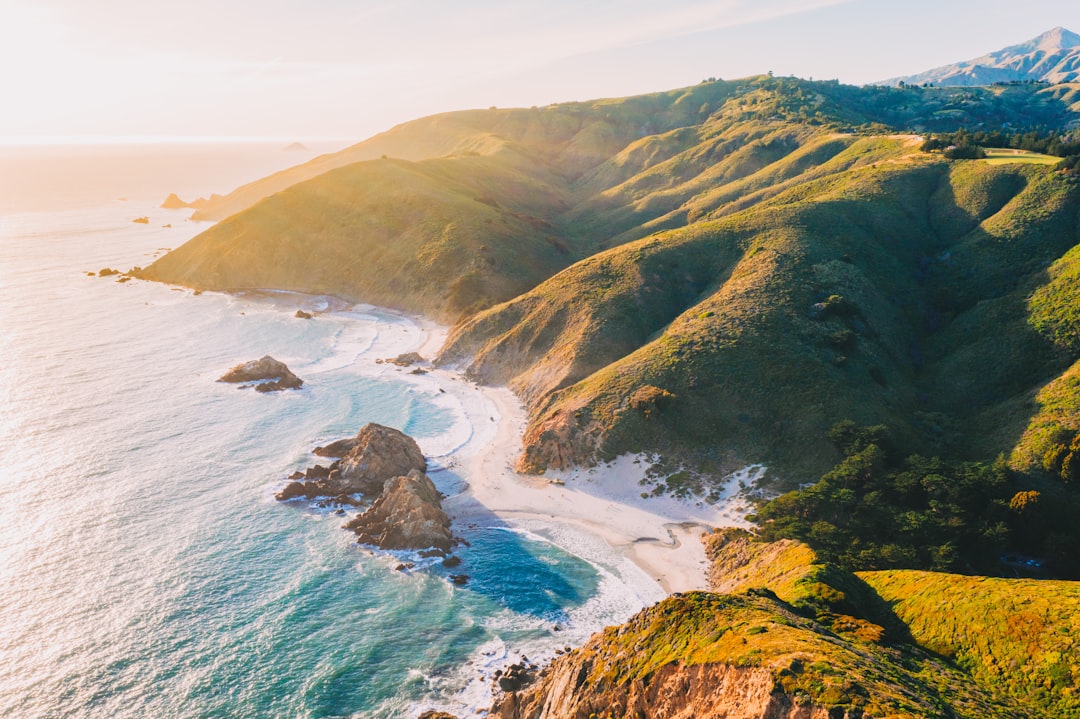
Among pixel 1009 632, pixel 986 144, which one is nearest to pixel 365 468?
pixel 1009 632

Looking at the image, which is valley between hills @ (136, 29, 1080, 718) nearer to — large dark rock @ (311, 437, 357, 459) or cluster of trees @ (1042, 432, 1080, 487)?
cluster of trees @ (1042, 432, 1080, 487)

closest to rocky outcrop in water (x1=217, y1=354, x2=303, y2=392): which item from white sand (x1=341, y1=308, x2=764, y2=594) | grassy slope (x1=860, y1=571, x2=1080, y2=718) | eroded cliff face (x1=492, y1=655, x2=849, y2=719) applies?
white sand (x1=341, y1=308, x2=764, y2=594)

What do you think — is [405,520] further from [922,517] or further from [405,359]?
[405,359]

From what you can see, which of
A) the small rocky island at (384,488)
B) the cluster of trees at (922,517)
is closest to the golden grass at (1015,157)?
the cluster of trees at (922,517)

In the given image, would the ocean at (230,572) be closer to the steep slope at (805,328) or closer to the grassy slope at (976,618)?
the steep slope at (805,328)

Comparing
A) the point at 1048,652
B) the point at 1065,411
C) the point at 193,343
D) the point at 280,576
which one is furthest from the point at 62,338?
the point at 1065,411

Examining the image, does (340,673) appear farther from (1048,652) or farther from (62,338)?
(62,338)
